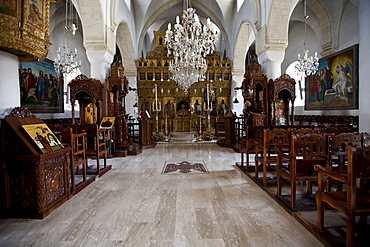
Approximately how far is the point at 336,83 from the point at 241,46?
551 centimetres

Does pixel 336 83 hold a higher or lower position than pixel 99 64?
lower

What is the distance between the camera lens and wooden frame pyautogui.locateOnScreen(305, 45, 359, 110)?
952 cm

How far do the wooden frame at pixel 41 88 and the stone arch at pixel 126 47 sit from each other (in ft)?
13.0

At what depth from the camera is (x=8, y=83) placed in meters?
3.11

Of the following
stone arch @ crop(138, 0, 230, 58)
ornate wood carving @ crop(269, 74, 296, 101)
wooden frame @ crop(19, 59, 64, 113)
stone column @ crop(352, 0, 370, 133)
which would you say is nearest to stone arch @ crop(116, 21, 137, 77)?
stone arch @ crop(138, 0, 230, 58)

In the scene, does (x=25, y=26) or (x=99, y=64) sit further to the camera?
(x=99, y=64)

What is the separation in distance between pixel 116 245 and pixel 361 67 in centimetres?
566

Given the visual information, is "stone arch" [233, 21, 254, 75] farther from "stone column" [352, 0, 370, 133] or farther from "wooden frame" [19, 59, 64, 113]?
"wooden frame" [19, 59, 64, 113]

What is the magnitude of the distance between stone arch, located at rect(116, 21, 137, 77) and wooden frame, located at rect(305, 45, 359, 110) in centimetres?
1092

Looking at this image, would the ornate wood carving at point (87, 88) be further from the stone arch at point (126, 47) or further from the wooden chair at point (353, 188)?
the wooden chair at point (353, 188)

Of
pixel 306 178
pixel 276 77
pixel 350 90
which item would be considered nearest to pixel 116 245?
pixel 306 178

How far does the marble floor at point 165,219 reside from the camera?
221cm

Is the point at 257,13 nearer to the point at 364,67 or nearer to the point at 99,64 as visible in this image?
the point at 364,67

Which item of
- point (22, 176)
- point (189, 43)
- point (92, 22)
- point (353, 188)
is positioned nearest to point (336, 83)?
point (189, 43)
